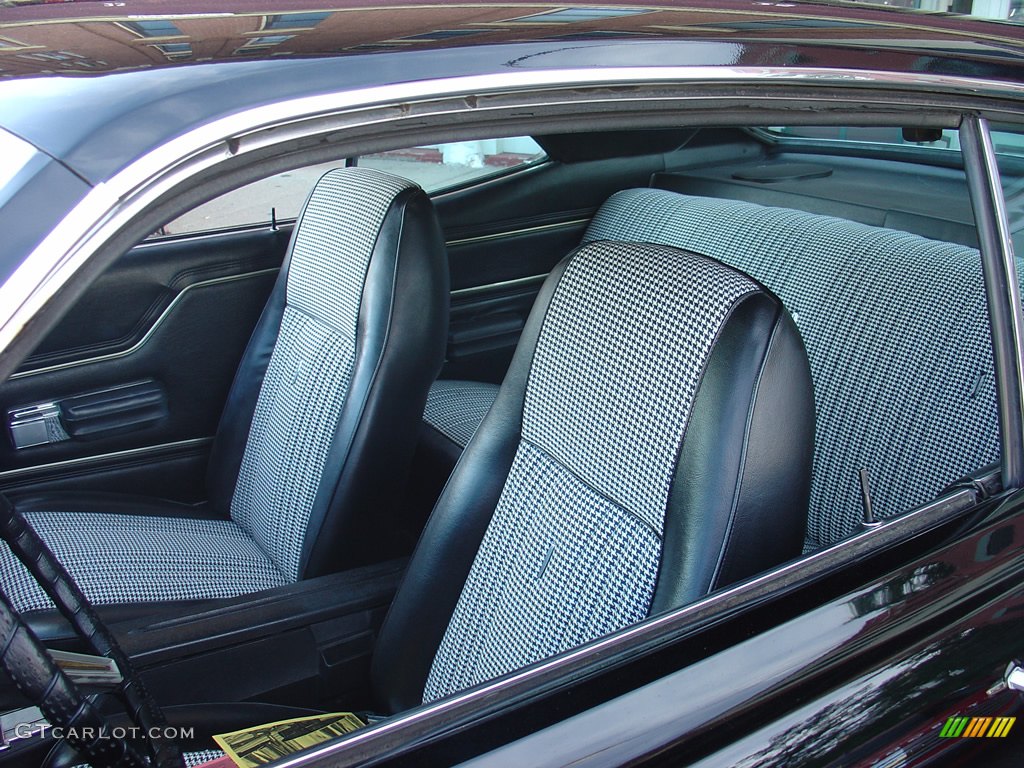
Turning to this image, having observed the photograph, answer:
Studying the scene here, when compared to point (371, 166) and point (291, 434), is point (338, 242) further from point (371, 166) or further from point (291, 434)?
point (291, 434)

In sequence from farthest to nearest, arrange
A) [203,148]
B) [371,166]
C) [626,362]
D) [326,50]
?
[371,166] < [626,362] < [326,50] < [203,148]

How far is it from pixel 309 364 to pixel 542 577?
91 centimetres

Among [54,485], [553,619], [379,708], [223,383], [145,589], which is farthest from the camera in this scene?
[223,383]

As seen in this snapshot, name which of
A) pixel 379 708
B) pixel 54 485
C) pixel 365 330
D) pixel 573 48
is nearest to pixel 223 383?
pixel 54 485

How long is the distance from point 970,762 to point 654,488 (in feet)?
1.63

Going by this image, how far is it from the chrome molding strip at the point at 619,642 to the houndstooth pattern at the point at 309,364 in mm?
1114

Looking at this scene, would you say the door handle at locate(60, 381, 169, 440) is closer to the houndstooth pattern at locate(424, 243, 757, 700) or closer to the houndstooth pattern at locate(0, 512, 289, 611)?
the houndstooth pattern at locate(0, 512, 289, 611)

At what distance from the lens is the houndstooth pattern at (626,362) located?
3.87 ft

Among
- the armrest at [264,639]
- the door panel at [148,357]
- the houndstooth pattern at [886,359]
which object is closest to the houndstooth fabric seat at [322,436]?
the armrest at [264,639]

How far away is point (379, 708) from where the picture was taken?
162 cm

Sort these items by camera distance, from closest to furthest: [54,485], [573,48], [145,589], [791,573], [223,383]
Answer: [573,48]
[791,573]
[145,589]
[54,485]
[223,383]

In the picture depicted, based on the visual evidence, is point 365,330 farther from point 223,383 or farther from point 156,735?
point 156,735

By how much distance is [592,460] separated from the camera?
131 cm

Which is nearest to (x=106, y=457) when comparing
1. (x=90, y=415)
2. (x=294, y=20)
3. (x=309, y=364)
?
(x=90, y=415)
